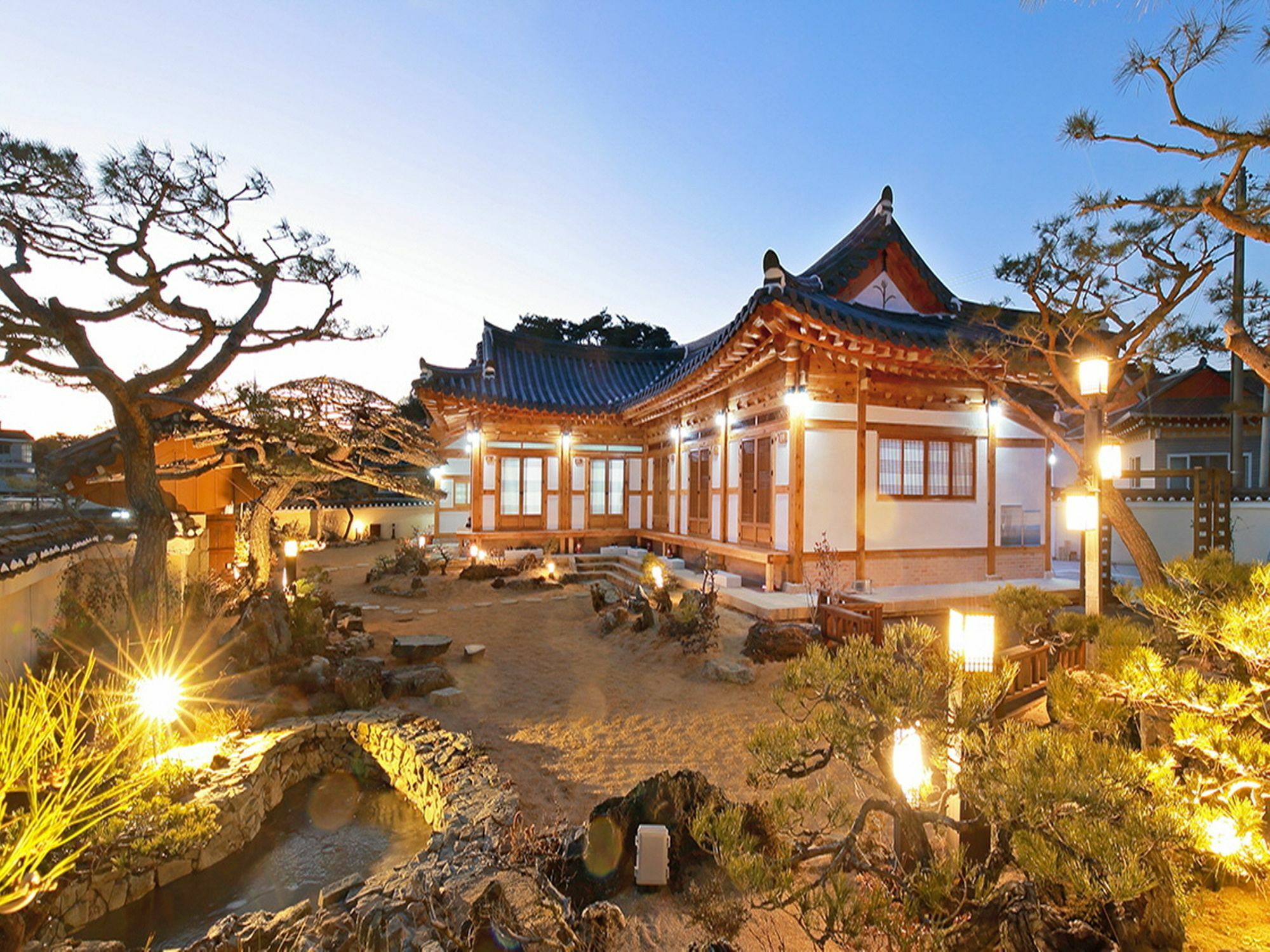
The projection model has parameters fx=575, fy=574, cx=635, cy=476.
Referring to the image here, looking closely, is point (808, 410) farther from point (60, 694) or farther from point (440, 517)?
point (440, 517)

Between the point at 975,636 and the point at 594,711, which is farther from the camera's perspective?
the point at 594,711

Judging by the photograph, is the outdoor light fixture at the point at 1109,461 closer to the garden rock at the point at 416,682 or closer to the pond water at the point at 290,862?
the pond water at the point at 290,862

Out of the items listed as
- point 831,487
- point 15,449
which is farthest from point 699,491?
→ point 15,449

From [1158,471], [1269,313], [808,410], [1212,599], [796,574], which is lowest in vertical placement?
[796,574]

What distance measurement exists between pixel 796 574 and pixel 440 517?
1833 cm

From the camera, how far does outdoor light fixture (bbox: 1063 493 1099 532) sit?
201 inches

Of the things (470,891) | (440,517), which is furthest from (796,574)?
(440,517)

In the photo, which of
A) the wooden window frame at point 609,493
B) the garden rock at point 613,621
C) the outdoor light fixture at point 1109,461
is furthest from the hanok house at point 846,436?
the outdoor light fixture at point 1109,461

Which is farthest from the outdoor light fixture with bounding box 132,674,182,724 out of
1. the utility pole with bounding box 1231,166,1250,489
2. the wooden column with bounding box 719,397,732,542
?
the utility pole with bounding box 1231,166,1250,489

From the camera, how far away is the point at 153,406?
565 centimetres

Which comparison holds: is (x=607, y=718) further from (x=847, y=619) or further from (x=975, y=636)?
(x=975, y=636)

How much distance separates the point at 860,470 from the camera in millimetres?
10109

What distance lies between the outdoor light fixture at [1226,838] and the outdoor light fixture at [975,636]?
1667 mm

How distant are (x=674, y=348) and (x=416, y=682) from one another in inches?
679
